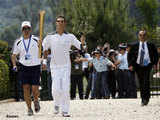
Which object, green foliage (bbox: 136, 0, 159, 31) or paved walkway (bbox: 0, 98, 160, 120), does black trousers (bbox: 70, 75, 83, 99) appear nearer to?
paved walkway (bbox: 0, 98, 160, 120)

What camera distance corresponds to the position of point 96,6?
54.5 meters

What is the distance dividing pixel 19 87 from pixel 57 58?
9.03 m

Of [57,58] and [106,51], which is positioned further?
[106,51]

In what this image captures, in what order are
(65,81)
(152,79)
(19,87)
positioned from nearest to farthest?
(65,81)
(19,87)
(152,79)

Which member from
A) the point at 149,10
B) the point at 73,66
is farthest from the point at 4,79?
the point at 149,10

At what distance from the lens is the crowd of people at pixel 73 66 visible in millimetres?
Result: 13844

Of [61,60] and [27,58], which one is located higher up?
[27,58]

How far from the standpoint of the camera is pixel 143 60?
54.3ft

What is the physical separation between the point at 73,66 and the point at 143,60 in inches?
232

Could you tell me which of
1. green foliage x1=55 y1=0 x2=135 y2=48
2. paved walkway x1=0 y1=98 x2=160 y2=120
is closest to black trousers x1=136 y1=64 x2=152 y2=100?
paved walkway x1=0 y1=98 x2=160 y2=120

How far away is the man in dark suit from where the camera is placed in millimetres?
16500

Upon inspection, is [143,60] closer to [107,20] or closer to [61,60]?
[61,60]

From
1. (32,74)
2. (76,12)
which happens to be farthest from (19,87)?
(76,12)

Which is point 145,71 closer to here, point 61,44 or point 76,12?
point 61,44
